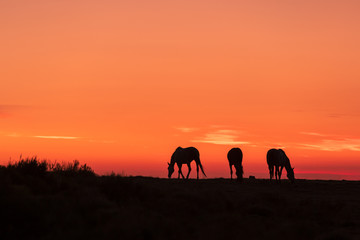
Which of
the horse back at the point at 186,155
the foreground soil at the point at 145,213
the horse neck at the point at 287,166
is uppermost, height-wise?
the horse back at the point at 186,155

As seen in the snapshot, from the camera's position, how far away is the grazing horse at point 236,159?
134 feet

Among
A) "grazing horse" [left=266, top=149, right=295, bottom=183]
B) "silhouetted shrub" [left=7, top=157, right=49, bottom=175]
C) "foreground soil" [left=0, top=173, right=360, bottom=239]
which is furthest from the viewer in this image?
"grazing horse" [left=266, top=149, right=295, bottom=183]

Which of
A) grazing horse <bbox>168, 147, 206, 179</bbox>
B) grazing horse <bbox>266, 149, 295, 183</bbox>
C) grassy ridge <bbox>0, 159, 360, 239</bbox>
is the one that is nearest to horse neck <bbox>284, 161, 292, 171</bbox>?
grazing horse <bbox>266, 149, 295, 183</bbox>

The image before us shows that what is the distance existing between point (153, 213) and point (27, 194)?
14.0 feet

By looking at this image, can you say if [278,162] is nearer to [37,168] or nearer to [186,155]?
[186,155]

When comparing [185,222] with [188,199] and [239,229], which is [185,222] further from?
[188,199]

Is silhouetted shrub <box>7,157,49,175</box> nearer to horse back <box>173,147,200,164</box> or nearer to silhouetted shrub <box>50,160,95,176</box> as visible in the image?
silhouetted shrub <box>50,160,95,176</box>

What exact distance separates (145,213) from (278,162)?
25.9 meters

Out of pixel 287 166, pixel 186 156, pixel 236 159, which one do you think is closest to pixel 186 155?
pixel 186 156

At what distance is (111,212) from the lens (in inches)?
624

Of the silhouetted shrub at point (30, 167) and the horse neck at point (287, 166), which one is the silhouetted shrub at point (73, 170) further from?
the horse neck at point (287, 166)

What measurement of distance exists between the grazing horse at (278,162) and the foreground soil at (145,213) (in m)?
16.8

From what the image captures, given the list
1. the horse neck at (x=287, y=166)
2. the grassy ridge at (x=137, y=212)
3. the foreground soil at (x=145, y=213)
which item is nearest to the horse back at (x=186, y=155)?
the horse neck at (x=287, y=166)

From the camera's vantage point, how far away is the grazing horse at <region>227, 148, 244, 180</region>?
40.8 metres
